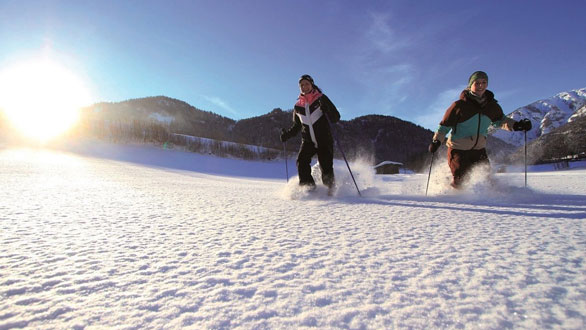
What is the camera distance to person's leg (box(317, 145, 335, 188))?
4.00 meters

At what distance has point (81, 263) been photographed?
3.58ft

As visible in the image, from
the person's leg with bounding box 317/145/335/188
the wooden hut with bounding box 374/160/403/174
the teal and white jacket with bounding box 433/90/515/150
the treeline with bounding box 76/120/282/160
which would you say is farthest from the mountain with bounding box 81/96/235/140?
the teal and white jacket with bounding box 433/90/515/150

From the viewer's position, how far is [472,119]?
12.2 feet

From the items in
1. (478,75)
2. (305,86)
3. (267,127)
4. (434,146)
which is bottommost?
(434,146)

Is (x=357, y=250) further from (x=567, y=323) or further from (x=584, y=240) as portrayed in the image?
(x=584, y=240)

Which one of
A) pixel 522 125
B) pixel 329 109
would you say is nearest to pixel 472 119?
pixel 522 125

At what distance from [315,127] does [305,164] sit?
63cm

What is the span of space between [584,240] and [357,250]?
4.20 feet

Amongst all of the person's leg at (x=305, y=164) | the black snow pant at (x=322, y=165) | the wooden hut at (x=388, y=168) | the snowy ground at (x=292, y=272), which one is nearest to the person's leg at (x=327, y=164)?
the black snow pant at (x=322, y=165)

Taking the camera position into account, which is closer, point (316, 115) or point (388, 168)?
point (316, 115)

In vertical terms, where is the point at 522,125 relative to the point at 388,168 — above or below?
below

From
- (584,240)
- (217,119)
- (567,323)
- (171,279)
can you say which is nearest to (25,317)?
(171,279)

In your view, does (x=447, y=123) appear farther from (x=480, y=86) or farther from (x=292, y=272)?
(x=292, y=272)

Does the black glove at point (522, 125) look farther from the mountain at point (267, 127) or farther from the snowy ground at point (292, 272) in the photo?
the mountain at point (267, 127)
